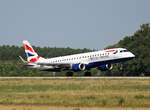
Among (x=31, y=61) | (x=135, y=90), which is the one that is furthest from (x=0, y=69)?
(x=135, y=90)

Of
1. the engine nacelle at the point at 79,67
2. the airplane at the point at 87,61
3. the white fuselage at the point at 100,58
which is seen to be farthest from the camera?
the engine nacelle at the point at 79,67

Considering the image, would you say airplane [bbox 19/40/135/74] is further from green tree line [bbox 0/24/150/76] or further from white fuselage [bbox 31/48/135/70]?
green tree line [bbox 0/24/150/76]

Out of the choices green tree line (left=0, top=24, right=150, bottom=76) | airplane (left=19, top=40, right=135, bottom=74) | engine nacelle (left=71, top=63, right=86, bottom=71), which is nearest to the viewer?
airplane (left=19, top=40, right=135, bottom=74)

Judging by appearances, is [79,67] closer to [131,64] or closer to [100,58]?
[100,58]

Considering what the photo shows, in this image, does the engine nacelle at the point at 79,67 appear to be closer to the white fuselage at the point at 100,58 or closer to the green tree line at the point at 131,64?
the white fuselage at the point at 100,58

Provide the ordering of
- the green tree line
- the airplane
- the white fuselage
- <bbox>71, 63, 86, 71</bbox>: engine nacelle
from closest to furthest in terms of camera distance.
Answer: the white fuselage
the airplane
<bbox>71, 63, 86, 71</bbox>: engine nacelle
the green tree line

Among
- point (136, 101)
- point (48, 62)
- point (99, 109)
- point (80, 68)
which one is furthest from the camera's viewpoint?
point (48, 62)

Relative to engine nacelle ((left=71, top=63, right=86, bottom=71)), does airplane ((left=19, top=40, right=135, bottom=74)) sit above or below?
above

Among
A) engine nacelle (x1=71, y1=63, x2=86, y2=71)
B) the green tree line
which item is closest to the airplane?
engine nacelle (x1=71, y1=63, x2=86, y2=71)

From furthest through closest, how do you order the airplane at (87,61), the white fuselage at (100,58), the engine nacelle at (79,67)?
1. the engine nacelle at (79,67)
2. the airplane at (87,61)
3. the white fuselage at (100,58)

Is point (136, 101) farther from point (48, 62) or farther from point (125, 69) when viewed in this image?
point (125, 69)

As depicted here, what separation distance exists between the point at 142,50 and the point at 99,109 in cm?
7088

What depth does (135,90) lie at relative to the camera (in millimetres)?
41375

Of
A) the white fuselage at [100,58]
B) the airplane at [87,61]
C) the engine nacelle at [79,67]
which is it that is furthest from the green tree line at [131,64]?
the engine nacelle at [79,67]
